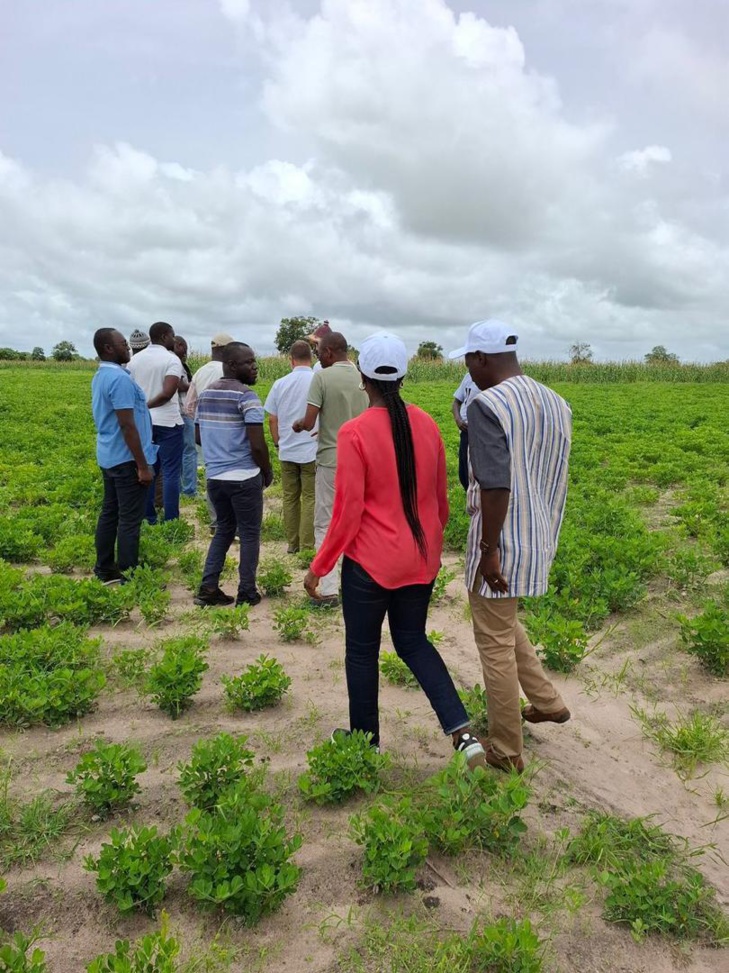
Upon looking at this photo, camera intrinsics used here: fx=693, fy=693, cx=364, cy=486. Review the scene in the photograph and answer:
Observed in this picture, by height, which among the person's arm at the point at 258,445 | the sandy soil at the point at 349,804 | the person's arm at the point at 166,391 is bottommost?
the sandy soil at the point at 349,804

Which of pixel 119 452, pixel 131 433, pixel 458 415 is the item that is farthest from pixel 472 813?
pixel 458 415

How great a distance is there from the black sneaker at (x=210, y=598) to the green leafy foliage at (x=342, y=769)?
2.92 metres

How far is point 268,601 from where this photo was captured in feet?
20.9

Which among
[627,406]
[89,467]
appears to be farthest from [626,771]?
[627,406]

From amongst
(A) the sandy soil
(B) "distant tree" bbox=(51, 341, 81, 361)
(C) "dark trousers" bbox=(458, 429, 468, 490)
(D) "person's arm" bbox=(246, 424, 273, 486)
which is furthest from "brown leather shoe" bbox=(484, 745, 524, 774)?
(B) "distant tree" bbox=(51, 341, 81, 361)

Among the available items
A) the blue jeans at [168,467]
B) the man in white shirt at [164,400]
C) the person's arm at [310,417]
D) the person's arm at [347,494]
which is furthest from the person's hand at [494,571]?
the blue jeans at [168,467]

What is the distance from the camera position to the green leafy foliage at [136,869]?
271cm

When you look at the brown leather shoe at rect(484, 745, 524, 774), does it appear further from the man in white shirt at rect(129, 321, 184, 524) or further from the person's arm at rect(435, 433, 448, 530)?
the man in white shirt at rect(129, 321, 184, 524)

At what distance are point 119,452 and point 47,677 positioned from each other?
7.53ft

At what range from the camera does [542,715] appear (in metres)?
3.94

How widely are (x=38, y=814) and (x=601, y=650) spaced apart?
4.04 meters

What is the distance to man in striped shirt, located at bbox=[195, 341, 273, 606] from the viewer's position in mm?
5715

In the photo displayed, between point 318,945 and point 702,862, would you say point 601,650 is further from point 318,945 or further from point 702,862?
point 318,945

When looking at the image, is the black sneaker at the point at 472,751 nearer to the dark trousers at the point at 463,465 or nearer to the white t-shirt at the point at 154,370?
the dark trousers at the point at 463,465
